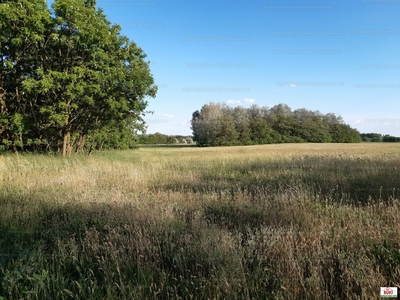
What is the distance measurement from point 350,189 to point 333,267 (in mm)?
5001

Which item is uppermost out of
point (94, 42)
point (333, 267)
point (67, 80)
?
point (94, 42)

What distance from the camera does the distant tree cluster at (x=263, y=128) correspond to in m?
77.8

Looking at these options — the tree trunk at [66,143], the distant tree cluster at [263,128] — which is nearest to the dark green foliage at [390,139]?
the distant tree cluster at [263,128]

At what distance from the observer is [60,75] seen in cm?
1518

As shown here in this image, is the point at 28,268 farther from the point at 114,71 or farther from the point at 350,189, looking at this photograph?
the point at 114,71

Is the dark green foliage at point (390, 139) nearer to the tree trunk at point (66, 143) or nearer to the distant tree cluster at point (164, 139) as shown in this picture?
the distant tree cluster at point (164, 139)

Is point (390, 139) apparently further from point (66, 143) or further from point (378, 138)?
point (66, 143)

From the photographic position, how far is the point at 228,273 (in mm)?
2787

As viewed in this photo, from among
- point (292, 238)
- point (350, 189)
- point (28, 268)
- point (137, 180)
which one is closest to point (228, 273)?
point (292, 238)

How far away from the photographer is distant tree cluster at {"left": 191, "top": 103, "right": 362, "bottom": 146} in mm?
77750

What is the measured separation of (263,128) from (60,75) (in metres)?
72.9

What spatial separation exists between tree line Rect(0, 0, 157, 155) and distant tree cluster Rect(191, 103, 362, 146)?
58.3 m

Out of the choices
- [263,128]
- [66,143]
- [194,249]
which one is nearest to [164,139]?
[263,128]

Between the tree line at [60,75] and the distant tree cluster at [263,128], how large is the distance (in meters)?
58.3
